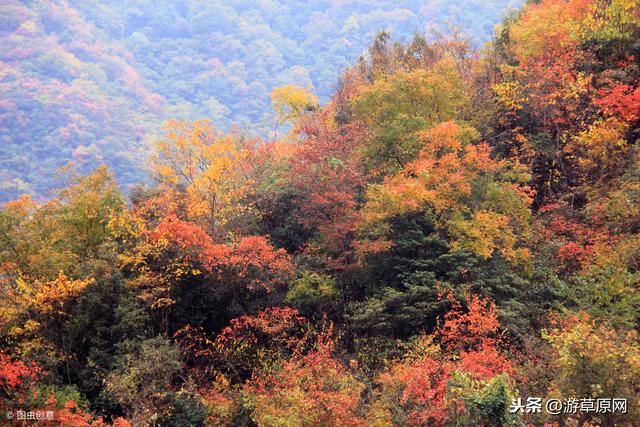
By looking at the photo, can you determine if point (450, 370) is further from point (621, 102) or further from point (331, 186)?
point (621, 102)

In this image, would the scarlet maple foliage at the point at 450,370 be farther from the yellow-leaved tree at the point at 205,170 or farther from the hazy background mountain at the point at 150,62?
the hazy background mountain at the point at 150,62

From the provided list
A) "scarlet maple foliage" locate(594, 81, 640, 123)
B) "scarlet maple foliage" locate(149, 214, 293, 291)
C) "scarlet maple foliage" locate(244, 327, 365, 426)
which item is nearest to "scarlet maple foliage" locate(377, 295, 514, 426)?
"scarlet maple foliage" locate(244, 327, 365, 426)

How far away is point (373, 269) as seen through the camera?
77.3ft

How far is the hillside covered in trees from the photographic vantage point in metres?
15.9

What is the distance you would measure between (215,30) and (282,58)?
2269cm

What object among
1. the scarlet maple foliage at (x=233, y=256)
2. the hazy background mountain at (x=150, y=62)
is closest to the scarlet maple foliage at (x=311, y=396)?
the scarlet maple foliage at (x=233, y=256)

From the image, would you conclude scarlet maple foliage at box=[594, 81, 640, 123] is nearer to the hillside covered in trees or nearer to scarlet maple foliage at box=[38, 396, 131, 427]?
the hillside covered in trees

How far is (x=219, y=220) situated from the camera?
26.9 meters

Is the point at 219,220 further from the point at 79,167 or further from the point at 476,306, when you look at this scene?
the point at 79,167

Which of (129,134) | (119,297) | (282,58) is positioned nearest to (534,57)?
(119,297)

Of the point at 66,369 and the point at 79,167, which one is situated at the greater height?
the point at 79,167

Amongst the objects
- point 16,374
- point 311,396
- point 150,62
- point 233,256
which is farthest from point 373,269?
point 150,62

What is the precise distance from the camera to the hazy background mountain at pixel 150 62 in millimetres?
77438

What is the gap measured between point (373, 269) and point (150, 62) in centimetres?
10162
